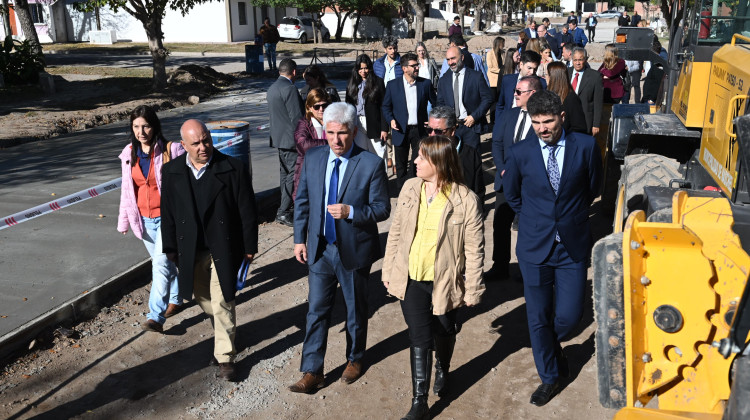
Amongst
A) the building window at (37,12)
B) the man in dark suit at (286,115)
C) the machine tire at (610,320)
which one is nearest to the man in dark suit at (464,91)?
the man in dark suit at (286,115)

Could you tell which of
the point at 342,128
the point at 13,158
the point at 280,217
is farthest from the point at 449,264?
the point at 13,158

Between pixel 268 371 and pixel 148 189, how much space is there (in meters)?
1.81

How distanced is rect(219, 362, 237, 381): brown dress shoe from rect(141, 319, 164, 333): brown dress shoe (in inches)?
37.8

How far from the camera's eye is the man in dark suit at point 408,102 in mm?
9406

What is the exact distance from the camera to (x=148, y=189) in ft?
20.0

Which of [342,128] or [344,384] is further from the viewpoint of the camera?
[344,384]

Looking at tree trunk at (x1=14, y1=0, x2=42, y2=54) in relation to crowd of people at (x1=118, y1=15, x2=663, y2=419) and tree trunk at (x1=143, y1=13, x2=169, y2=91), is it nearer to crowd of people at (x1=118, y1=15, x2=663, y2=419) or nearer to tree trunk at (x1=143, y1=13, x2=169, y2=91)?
tree trunk at (x1=143, y1=13, x2=169, y2=91)

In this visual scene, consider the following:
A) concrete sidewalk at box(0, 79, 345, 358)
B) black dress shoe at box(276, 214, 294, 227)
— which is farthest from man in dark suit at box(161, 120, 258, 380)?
black dress shoe at box(276, 214, 294, 227)

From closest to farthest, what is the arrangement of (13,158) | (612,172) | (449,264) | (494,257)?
(449,264) < (494,257) < (612,172) < (13,158)

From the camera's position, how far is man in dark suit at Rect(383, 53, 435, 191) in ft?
30.9

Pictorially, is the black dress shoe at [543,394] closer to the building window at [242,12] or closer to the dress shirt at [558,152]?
the dress shirt at [558,152]

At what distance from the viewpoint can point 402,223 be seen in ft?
15.9

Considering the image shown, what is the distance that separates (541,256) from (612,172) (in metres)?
4.76

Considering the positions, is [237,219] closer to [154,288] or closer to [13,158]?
[154,288]
